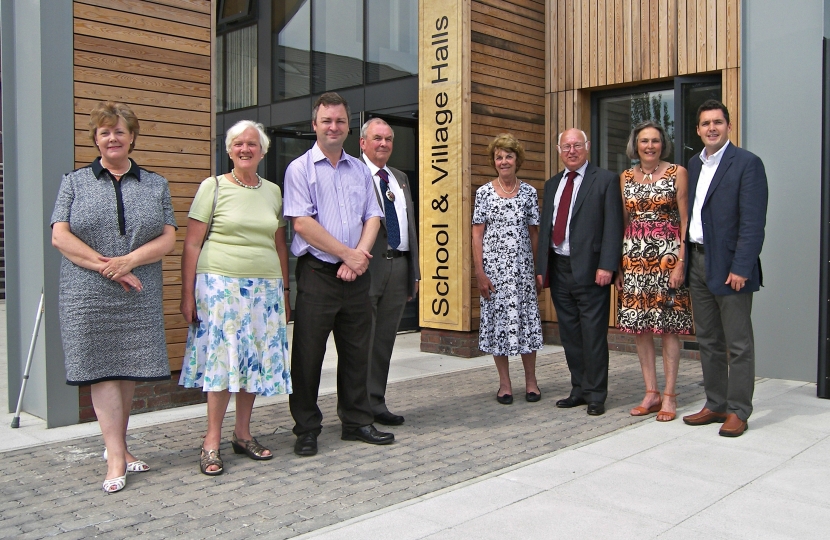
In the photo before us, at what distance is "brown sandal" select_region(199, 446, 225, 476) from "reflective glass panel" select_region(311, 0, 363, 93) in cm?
738

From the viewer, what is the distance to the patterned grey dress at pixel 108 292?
3.73 m

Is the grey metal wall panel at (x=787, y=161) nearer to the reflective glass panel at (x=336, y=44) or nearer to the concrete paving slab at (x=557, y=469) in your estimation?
the concrete paving slab at (x=557, y=469)

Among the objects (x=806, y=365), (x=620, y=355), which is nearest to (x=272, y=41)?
(x=620, y=355)

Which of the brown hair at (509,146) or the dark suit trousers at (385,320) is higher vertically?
the brown hair at (509,146)

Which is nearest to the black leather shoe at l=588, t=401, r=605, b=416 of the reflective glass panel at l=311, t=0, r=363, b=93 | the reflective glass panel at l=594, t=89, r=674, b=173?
the reflective glass panel at l=594, t=89, r=674, b=173

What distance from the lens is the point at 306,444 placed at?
4320 millimetres

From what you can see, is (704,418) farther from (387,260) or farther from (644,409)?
(387,260)

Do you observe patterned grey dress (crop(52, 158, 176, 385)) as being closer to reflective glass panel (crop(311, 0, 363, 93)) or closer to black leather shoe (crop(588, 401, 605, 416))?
black leather shoe (crop(588, 401, 605, 416))


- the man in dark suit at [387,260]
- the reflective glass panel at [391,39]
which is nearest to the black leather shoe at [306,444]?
the man in dark suit at [387,260]

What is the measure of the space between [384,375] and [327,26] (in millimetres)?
7306

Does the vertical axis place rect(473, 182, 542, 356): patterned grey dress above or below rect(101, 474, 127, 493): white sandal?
above

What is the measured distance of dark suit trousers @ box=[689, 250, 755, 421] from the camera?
4.78 metres

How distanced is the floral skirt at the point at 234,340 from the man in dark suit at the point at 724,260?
105 inches

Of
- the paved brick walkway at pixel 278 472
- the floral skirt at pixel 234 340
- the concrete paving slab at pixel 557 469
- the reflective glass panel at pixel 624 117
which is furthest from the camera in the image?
the reflective glass panel at pixel 624 117
